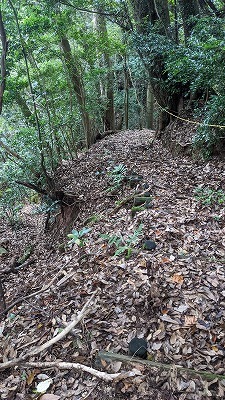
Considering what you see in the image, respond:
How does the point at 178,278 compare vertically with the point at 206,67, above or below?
below

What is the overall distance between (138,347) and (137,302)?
20.4 inches

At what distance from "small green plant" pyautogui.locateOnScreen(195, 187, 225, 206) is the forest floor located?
2 centimetres

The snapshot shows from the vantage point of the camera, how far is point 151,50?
6.60 metres

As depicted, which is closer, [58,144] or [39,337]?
[39,337]

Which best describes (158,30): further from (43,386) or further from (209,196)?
(43,386)

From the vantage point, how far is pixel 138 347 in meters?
2.34

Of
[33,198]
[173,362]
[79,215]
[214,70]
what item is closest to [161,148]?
[214,70]

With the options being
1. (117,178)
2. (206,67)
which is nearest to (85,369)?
(117,178)

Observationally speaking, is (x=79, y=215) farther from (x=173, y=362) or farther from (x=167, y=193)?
(x=173, y=362)

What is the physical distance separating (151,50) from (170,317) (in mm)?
6366

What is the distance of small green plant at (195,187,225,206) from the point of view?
4.52 meters

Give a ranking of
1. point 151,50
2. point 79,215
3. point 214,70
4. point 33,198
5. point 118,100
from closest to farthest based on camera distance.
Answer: point 214,70 < point 79,215 < point 151,50 < point 33,198 < point 118,100

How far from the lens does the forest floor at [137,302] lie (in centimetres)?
218

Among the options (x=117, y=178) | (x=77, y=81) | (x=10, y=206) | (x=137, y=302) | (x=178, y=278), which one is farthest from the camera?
(x=77, y=81)
